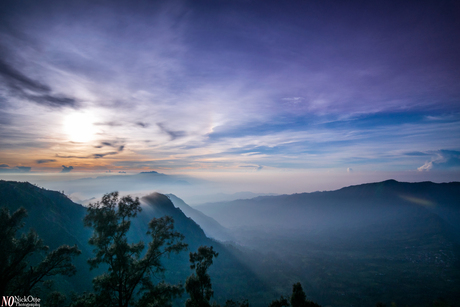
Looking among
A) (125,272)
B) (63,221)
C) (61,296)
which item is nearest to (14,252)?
(61,296)

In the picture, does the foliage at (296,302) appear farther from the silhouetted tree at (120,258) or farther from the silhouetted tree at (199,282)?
the silhouetted tree at (120,258)

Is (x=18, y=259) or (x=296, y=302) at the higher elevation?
(x=18, y=259)

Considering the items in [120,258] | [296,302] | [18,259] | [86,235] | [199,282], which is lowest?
[86,235]

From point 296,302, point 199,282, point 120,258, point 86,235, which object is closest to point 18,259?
point 120,258

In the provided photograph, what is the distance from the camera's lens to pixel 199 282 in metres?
24.1

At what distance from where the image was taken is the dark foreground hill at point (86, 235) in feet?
231

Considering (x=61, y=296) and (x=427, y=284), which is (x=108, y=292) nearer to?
(x=61, y=296)

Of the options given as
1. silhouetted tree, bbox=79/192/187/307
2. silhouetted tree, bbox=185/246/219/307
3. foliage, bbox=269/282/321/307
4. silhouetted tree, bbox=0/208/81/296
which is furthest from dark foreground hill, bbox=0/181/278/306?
foliage, bbox=269/282/321/307

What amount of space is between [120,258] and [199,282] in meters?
10.5

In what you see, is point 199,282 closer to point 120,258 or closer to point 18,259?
point 120,258

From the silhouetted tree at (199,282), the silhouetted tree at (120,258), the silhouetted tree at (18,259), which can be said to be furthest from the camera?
the silhouetted tree at (199,282)

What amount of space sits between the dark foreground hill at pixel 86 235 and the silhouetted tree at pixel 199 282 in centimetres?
6620

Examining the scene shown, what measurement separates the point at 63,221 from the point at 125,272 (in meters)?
90.2

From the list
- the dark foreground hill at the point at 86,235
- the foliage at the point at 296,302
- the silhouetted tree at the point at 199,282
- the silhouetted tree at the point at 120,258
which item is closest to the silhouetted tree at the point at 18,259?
the silhouetted tree at the point at 120,258
